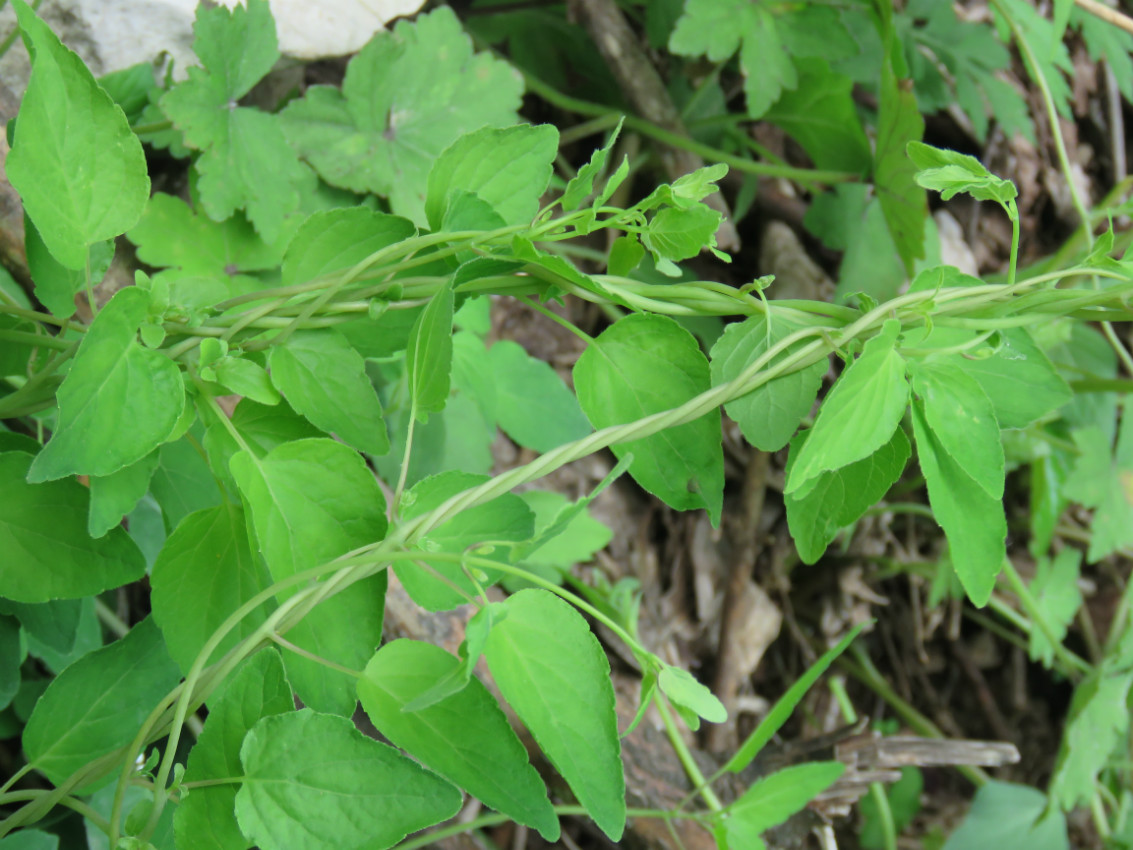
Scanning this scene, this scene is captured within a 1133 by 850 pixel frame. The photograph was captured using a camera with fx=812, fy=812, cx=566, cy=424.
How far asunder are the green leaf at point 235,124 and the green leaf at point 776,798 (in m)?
0.88

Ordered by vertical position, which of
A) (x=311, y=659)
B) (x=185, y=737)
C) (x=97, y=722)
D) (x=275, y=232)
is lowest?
(x=185, y=737)

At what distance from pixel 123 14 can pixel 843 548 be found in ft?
5.04


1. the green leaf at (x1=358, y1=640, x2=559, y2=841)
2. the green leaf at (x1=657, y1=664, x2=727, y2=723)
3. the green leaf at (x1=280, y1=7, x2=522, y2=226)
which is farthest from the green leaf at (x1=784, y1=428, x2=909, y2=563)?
the green leaf at (x1=280, y1=7, x2=522, y2=226)

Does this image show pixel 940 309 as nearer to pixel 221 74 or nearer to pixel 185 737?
pixel 221 74

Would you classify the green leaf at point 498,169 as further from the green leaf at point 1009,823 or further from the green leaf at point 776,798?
the green leaf at point 1009,823

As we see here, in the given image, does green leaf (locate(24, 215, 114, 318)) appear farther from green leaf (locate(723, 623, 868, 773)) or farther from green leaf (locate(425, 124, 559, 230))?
green leaf (locate(723, 623, 868, 773))

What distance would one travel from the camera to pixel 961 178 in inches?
21.1

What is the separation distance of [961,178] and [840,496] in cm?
23

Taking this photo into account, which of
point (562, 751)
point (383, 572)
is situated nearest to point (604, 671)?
point (562, 751)

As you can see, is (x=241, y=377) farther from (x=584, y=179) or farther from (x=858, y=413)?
(x=858, y=413)

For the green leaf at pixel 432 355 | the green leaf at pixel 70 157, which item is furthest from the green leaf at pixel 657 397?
the green leaf at pixel 70 157

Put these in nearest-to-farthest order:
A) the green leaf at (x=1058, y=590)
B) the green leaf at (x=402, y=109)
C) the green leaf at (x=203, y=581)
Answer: the green leaf at (x=203, y=581) < the green leaf at (x=402, y=109) < the green leaf at (x=1058, y=590)

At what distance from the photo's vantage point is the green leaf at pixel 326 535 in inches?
21.5

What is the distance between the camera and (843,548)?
5.59 ft
